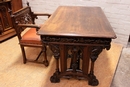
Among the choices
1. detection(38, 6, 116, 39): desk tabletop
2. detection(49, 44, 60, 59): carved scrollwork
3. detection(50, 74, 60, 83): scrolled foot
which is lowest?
detection(50, 74, 60, 83): scrolled foot

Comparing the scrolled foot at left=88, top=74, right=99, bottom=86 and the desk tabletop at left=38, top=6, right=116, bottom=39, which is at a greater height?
the desk tabletop at left=38, top=6, right=116, bottom=39

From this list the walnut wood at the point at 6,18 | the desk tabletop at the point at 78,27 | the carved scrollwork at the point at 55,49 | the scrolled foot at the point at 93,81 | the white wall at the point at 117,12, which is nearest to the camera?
the desk tabletop at the point at 78,27

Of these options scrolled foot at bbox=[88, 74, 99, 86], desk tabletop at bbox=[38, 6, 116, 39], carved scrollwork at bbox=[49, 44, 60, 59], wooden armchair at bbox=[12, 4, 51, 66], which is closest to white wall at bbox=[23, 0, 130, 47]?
desk tabletop at bbox=[38, 6, 116, 39]

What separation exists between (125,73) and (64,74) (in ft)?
2.99

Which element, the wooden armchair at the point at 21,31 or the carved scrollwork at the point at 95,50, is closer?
the carved scrollwork at the point at 95,50

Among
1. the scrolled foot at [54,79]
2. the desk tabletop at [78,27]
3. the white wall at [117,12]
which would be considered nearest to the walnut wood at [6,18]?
the white wall at [117,12]

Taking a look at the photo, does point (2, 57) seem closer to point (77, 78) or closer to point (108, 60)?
point (77, 78)

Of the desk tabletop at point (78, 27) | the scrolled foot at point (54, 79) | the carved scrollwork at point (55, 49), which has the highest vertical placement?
the desk tabletop at point (78, 27)

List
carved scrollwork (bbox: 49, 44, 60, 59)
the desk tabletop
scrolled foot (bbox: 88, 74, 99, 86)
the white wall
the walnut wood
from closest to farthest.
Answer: the desk tabletop → carved scrollwork (bbox: 49, 44, 60, 59) → scrolled foot (bbox: 88, 74, 99, 86) → the white wall → the walnut wood

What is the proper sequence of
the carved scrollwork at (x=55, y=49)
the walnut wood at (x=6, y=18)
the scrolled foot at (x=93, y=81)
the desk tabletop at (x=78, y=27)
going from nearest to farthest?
the desk tabletop at (x=78, y=27) < the carved scrollwork at (x=55, y=49) < the scrolled foot at (x=93, y=81) < the walnut wood at (x=6, y=18)

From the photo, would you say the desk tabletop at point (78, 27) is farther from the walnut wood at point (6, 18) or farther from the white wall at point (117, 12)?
the walnut wood at point (6, 18)

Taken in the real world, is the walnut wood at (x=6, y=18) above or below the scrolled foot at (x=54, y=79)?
above

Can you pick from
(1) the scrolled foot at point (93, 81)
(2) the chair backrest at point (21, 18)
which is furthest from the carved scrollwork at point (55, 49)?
(2) the chair backrest at point (21, 18)

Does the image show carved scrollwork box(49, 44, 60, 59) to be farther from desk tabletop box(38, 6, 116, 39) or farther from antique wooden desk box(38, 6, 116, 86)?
desk tabletop box(38, 6, 116, 39)
